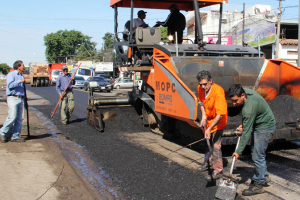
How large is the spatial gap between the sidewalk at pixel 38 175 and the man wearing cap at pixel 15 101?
0.26 meters

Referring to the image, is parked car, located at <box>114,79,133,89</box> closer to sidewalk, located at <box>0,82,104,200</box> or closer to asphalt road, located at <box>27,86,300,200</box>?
asphalt road, located at <box>27,86,300,200</box>

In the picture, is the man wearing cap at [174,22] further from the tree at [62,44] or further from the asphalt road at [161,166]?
the tree at [62,44]

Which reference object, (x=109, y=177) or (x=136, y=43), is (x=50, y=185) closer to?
(x=109, y=177)

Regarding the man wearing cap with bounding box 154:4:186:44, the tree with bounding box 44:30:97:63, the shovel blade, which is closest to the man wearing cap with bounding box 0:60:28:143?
the man wearing cap with bounding box 154:4:186:44

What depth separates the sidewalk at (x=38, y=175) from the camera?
4578 mm

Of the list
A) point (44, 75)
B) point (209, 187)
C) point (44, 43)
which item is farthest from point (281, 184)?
point (44, 43)

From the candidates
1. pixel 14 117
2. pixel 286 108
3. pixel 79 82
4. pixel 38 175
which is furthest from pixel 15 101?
pixel 79 82

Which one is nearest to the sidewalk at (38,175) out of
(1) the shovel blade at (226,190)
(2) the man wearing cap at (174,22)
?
(1) the shovel blade at (226,190)

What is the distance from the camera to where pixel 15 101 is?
7.25 meters

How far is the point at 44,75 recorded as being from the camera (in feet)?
140

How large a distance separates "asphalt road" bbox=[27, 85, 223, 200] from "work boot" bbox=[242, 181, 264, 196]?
0.42 meters

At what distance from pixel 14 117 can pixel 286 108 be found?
18.2 ft

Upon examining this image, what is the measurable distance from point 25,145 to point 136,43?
3424 mm

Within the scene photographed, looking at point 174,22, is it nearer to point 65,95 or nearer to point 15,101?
point 65,95
